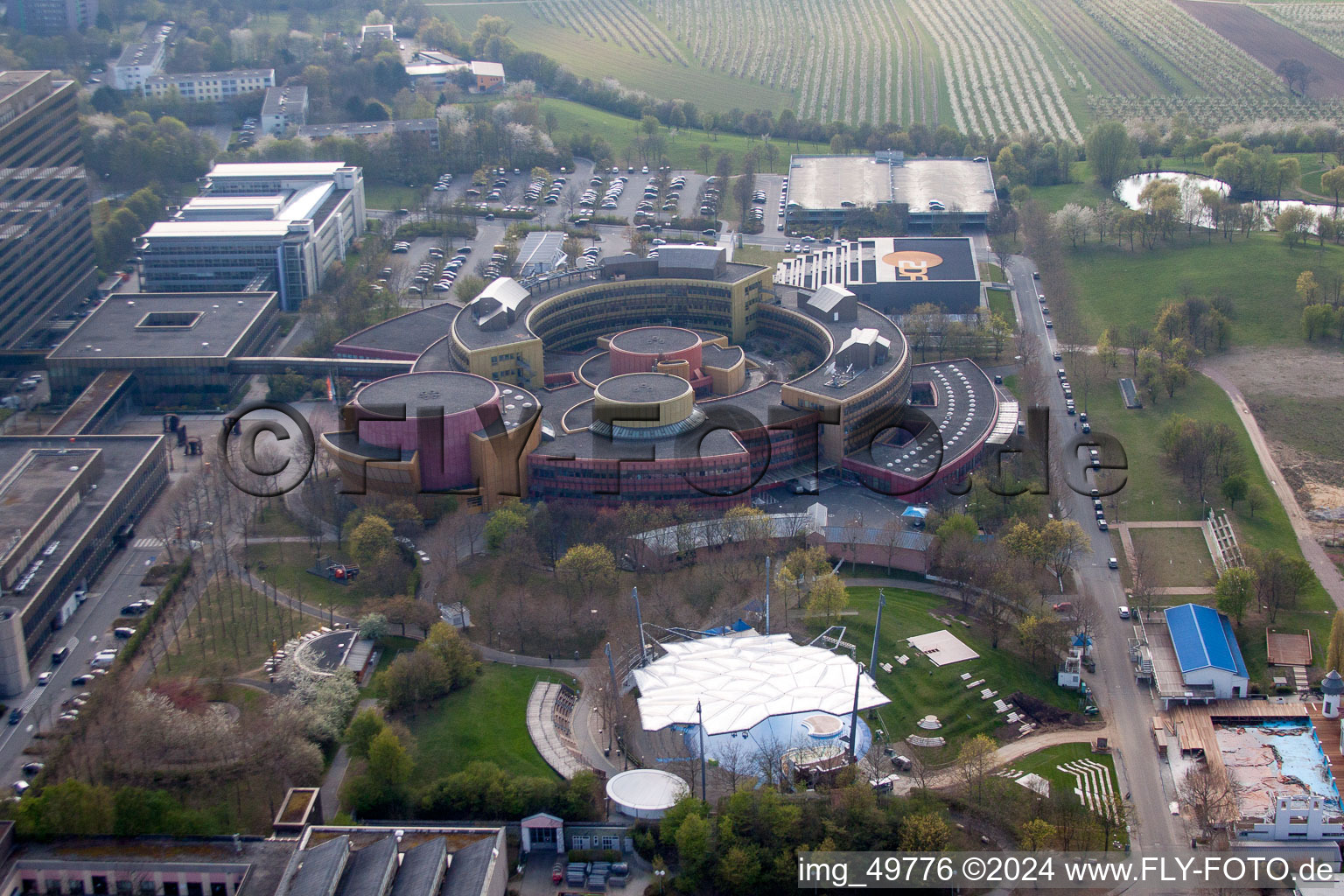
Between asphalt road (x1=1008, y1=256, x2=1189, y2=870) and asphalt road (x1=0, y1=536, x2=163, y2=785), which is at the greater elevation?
asphalt road (x1=1008, y1=256, x2=1189, y2=870)

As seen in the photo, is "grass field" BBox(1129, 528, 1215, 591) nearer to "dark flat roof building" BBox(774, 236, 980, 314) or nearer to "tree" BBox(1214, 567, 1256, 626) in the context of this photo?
"tree" BBox(1214, 567, 1256, 626)

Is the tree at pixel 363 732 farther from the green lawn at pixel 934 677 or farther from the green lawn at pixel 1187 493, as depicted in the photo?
the green lawn at pixel 1187 493

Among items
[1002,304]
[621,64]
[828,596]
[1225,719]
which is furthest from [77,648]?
[621,64]

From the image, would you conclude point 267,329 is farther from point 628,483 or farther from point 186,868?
point 186,868

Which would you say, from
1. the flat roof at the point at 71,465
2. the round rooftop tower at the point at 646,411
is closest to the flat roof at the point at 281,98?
the flat roof at the point at 71,465

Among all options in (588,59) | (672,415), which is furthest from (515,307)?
(588,59)

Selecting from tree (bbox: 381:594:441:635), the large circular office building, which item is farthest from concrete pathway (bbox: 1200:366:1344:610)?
tree (bbox: 381:594:441:635)
